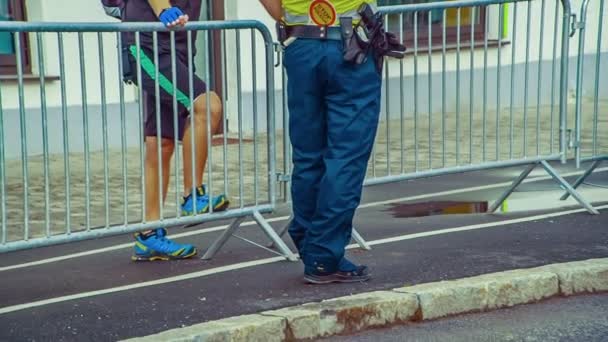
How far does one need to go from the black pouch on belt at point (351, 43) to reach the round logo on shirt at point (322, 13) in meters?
0.06

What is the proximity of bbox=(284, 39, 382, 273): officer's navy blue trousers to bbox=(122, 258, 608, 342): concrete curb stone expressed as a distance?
0.40 m

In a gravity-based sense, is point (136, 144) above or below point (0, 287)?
above

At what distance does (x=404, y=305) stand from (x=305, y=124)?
1038 millimetres

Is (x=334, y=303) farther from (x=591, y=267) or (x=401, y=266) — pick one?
(x=591, y=267)

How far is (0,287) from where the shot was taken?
6070 millimetres

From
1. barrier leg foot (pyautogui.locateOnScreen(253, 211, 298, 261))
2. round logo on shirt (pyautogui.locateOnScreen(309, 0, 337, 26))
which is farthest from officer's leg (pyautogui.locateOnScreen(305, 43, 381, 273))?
barrier leg foot (pyautogui.locateOnScreen(253, 211, 298, 261))

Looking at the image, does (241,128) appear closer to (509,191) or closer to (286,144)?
(286,144)

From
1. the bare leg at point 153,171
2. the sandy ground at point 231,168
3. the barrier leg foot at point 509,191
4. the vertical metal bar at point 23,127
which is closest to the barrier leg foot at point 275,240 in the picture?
the sandy ground at point 231,168

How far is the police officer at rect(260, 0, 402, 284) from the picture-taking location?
19.0 feet

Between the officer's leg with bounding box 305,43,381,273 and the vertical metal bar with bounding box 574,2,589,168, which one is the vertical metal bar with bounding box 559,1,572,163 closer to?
the vertical metal bar with bounding box 574,2,589,168

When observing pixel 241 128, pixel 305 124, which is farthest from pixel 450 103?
pixel 305 124

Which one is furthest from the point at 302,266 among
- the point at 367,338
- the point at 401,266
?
the point at 367,338

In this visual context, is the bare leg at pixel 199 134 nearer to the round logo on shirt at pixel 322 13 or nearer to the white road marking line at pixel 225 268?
the white road marking line at pixel 225 268

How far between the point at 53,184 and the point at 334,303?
4.11 meters
